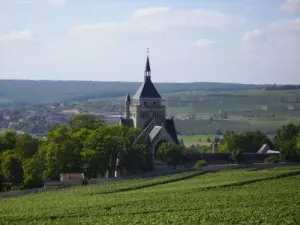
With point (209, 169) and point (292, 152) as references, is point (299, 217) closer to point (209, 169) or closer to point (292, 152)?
point (209, 169)

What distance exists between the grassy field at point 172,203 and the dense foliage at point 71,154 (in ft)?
22.6

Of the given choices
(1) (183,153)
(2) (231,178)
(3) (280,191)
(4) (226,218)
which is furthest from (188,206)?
(1) (183,153)

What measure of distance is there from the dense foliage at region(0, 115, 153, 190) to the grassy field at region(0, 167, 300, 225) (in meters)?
6.87

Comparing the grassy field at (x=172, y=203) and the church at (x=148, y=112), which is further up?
the church at (x=148, y=112)

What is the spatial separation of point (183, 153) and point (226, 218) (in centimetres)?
4252

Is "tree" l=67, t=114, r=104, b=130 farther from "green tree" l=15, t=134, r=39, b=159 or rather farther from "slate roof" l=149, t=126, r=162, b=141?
"green tree" l=15, t=134, r=39, b=159

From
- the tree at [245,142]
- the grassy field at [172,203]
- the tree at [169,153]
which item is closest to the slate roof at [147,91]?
the tree at [245,142]

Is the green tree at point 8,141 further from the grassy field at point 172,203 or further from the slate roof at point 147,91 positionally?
the slate roof at point 147,91

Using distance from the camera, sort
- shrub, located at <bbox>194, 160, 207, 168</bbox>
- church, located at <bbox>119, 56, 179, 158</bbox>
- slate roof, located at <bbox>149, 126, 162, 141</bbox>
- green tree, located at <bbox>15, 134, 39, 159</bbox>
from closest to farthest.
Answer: green tree, located at <bbox>15, 134, 39, 159</bbox>, shrub, located at <bbox>194, 160, 207, 168</bbox>, slate roof, located at <bbox>149, 126, 162, 141</bbox>, church, located at <bbox>119, 56, 179, 158</bbox>

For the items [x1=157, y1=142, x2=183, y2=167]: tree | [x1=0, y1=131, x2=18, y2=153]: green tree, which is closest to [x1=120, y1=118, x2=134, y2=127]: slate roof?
[x1=157, y1=142, x2=183, y2=167]: tree

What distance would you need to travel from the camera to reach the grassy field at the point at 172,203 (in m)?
39.1

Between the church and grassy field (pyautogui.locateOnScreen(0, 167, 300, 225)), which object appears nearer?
grassy field (pyautogui.locateOnScreen(0, 167, 300, 225))

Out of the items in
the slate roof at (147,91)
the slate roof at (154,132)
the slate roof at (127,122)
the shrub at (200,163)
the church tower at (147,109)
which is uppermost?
the slate roof at (147,91)

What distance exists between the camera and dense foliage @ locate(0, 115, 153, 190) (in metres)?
66.6
